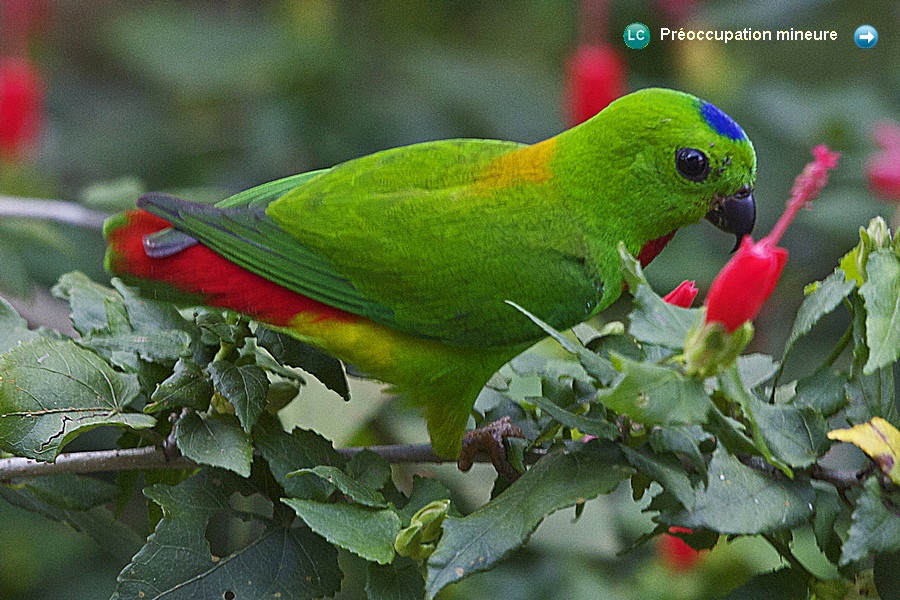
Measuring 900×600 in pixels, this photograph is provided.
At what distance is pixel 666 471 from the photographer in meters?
0.91

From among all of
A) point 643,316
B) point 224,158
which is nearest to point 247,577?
point 643,316

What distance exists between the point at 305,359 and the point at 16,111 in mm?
1436

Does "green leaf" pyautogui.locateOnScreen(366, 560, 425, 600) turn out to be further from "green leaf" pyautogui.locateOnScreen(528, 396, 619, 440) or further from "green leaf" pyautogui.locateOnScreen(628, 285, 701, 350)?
"green leaf" pyautogui.locateOnScreen(628, 285, 701, 350)

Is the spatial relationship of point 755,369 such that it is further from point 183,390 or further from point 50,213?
point 50,213

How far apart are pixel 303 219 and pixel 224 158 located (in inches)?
69.6

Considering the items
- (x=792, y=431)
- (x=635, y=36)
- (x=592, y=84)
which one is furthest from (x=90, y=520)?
(x=635, y=36)

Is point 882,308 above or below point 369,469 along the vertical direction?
above

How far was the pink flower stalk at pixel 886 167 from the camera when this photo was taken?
1953mm

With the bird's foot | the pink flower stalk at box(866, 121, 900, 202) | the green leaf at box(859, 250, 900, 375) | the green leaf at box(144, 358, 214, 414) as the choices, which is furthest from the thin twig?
the pink flower stalk at box(866, 121, 900, 202)

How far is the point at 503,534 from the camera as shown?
887 millimetres

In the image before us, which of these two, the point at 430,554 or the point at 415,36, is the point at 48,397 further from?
the point at 415,36

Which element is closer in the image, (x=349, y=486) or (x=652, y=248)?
(x=349, y=486)

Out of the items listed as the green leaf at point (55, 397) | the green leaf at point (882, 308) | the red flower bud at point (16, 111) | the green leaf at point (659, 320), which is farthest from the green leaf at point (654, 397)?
the red flower bud at point (16, 111)

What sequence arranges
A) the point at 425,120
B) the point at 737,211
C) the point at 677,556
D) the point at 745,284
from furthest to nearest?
1. the point at 425,120
2. the point at 677,556
3. the point at 737,211
4. the point at 745,284
